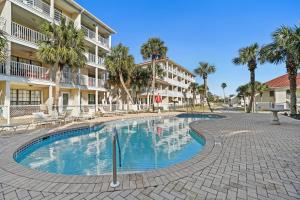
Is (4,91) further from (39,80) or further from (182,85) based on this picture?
(182,85)

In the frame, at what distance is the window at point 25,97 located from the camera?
16453 millimetres

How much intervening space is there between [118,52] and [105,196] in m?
22.1

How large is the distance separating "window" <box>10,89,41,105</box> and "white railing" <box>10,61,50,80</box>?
2.76m

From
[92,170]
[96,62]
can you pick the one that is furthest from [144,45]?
[92,170]

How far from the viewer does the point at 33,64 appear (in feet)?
58.2

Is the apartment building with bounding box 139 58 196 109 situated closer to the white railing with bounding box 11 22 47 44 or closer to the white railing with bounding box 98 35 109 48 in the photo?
the white railing with bounding box 98 35 109 48

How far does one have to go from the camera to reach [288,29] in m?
15.7

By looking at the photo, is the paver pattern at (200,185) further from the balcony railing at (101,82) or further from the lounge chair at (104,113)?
the balcony railing at (101,82)

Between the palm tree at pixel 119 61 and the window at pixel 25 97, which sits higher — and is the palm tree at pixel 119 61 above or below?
above

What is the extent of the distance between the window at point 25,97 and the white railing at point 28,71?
276 cm

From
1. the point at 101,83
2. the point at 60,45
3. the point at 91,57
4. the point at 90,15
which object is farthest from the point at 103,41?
the point at 60,45

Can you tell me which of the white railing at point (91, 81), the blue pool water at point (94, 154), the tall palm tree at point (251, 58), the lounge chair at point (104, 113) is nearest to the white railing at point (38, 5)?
the white railing at point (91, 81)

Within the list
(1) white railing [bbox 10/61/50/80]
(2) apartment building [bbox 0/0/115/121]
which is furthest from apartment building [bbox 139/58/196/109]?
(1) white railing [bbox 10/61/50/80]

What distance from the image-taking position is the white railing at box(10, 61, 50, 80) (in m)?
14.1
